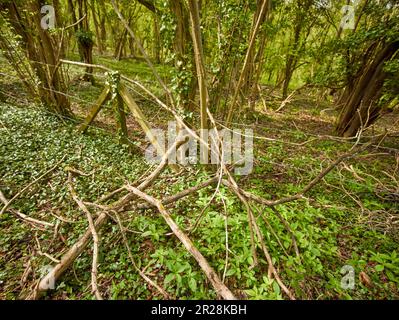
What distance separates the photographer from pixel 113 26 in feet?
52.2

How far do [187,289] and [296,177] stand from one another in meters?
2.85

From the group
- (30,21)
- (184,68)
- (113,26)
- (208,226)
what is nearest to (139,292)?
(208,226)

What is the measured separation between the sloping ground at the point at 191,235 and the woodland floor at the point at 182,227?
0.01 m

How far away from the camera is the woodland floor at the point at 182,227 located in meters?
2.18

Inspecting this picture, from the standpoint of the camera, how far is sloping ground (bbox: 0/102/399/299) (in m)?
2.18

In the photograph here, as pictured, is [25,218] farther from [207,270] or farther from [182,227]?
[207,270]

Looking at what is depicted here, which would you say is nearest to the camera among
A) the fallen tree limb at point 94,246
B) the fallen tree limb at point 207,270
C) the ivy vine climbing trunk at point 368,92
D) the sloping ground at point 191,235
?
the fallen tree limb at point 207,270

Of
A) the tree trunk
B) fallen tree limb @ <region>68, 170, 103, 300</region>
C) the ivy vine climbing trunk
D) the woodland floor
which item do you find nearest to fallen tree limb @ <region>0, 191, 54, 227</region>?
the woodland floor

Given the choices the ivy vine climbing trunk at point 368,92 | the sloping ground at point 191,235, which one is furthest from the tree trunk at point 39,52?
the ivy vine climbing trunk at point 368,92

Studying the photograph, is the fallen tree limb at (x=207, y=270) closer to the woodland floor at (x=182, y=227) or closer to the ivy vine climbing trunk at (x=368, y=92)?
the woodland floor at (x=182, y=227)

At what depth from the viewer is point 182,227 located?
8.79 ft

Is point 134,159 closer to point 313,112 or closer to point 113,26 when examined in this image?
point 313,112

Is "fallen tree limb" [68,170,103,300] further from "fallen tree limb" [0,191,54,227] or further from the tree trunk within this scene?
the tree trunk

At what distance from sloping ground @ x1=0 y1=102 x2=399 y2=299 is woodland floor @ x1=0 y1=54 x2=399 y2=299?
0.04 feet
